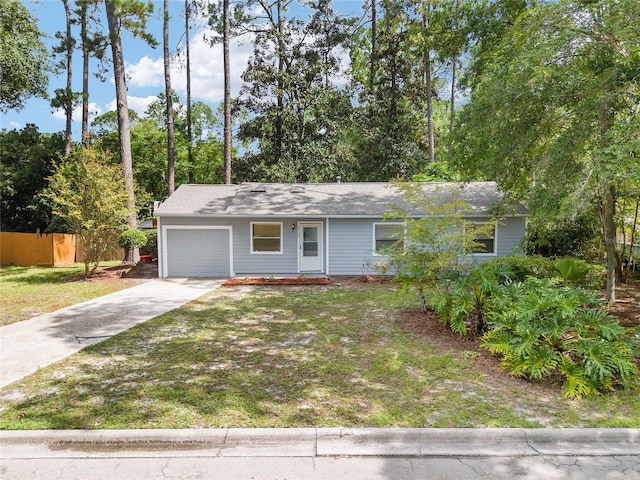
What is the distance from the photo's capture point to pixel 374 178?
883 inches

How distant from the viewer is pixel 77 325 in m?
7.35

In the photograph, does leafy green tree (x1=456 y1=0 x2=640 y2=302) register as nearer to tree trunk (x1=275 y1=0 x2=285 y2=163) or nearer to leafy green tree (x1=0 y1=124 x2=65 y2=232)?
tree trunk (x1=275 y1=0 x2=285 y2=163)

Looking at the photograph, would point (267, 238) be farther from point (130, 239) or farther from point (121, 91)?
point (121, 91)

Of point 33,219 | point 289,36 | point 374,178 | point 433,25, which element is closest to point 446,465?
point 433,25

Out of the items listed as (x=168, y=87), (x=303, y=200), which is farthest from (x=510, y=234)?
(x=168, y=87)

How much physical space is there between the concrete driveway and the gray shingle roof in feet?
10.8

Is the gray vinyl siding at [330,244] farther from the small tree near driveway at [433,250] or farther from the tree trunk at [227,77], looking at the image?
the small tree near driveway at [433,250]

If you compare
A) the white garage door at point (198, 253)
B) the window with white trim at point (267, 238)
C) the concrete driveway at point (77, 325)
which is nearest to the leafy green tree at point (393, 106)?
the window with white trim at point (267, 238)

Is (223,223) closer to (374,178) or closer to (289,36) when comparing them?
(374,178)

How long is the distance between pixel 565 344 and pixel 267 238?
10.4 m

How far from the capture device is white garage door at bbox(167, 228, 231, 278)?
44.9 ft

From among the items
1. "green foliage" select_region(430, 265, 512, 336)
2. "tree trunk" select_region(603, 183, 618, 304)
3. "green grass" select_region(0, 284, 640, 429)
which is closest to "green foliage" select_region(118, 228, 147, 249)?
"green grass" select_region(0, 284, 640, 429)

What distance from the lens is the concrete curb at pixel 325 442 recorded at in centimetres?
334

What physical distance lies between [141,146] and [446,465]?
2613 cm
